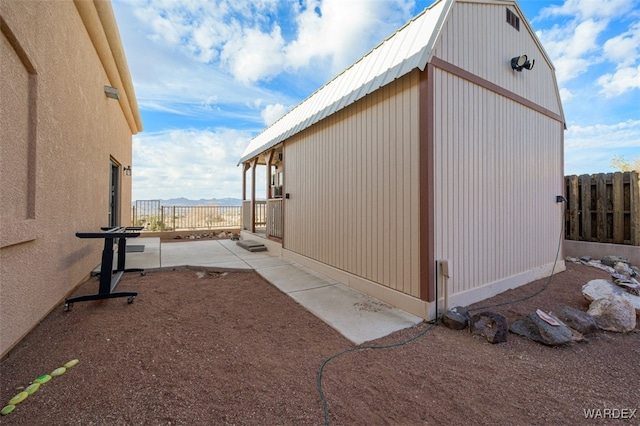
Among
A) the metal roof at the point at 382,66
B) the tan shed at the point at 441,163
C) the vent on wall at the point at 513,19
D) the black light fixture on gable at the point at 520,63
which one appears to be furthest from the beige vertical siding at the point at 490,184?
the vent on wall at the point at 513,19

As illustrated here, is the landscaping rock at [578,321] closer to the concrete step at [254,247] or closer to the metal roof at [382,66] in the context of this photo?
the metal roof at [382,66]

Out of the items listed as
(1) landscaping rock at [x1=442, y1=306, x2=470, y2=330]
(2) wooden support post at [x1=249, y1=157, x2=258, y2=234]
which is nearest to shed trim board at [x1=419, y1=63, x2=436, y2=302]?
(1) landscaping rock at [x1=442, y1=306, x2=470, y2=330]

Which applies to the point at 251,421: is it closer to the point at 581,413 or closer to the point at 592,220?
the point at 581,413

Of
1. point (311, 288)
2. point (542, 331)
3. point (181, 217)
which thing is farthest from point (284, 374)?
point (181, 217)

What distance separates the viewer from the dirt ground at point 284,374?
163cm

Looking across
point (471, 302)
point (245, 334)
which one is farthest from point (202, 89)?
point (471, 302)

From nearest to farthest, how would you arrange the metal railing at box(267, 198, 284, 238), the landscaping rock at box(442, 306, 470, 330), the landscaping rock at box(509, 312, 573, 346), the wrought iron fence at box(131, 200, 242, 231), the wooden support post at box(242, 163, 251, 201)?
the landscaping rock at box(509, 312, 573, 346) → the landscaping rock at box(442, 306, 470, 330) → the metal railing at box(267, 198, 284, 238) → the wooden support post at box(242, 163, 251, 201) → the wrought iron fence at box(131, 200, 242, 231)

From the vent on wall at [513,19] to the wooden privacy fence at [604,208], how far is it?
165 inches

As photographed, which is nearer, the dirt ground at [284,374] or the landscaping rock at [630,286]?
the dirt ground at [284,374]

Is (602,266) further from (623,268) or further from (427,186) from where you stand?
(427,186)

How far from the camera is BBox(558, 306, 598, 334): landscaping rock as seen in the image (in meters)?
2.78

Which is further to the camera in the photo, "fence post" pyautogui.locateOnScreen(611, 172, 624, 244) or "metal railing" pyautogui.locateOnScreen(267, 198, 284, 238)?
"metal railing" pyautogui.locateOnScreen(267, 198, 284, 238)

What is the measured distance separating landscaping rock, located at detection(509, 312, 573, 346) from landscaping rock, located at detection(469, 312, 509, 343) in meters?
0.19
